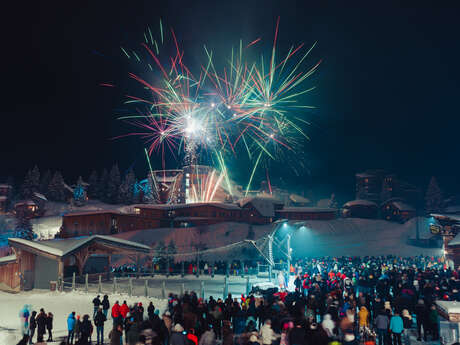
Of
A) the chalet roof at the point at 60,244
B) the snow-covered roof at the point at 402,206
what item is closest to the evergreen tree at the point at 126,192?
the snow-covered roof at the point at 402,206

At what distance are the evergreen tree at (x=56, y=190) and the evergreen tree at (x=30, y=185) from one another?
3198mm

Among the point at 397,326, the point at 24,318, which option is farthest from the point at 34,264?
the point at 397,326

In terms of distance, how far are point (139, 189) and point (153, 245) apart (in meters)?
54.1

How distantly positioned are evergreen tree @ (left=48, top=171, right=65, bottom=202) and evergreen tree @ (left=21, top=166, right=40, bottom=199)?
10.5 feet

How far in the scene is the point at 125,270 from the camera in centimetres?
3334

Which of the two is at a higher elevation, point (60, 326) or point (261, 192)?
point (261, 192)

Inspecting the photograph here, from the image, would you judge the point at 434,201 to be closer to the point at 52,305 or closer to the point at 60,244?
the point at 60,244

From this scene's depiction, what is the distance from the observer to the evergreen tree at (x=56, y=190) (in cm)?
9794

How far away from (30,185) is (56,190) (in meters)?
6.26

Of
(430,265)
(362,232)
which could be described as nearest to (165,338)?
(430,265)

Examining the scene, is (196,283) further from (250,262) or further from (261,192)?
(261,192)

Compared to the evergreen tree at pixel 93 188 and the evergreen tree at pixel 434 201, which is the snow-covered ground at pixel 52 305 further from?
the evergreen tree at pixel 93 188

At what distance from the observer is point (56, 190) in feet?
323

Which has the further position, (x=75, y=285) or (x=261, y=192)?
(x=261, y=192)
